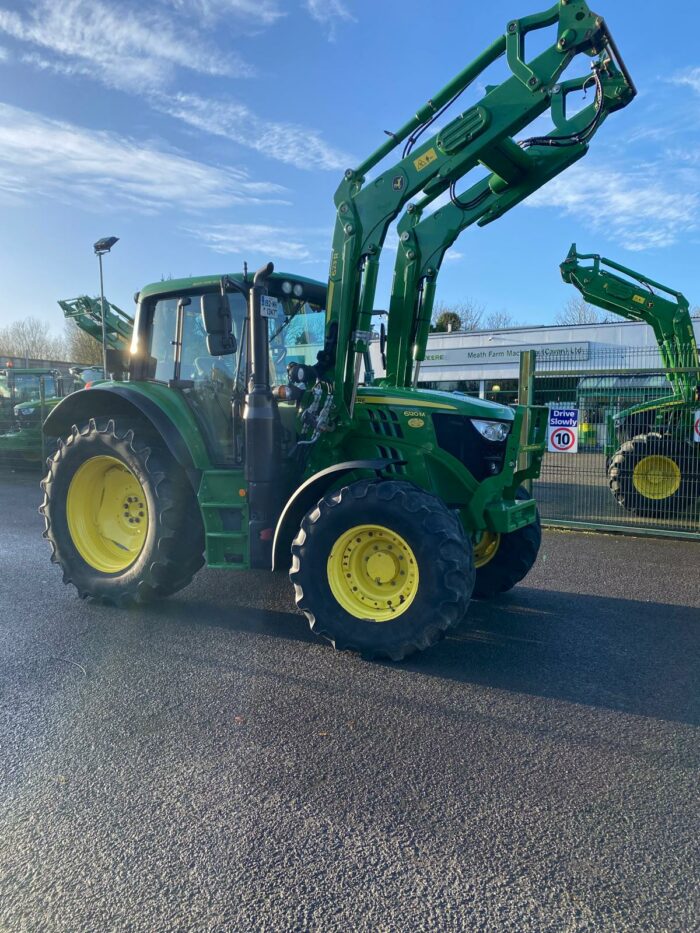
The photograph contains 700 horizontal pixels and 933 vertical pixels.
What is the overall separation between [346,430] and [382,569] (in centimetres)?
106

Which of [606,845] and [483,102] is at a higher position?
[483,102]

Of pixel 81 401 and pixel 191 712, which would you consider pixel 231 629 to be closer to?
pixel 191 712

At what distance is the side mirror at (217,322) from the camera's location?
15.0 feet

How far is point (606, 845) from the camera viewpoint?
2553 millimetres

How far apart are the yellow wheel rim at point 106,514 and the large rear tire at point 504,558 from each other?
9.02 ft

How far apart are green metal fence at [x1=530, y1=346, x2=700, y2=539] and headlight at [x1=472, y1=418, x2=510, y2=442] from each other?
13.8ft

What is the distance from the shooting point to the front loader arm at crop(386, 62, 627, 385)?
470 centimetres

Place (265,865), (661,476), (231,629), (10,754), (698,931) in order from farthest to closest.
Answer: (661,476), (231,629), (10,754), (265,865), (698,931)

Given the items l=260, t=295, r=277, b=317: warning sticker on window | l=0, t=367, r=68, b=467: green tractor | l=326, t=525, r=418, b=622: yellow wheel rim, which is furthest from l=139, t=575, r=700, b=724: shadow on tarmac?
l=0, t=367, r=68, b=467: green tractor

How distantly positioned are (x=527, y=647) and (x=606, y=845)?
2.04 m

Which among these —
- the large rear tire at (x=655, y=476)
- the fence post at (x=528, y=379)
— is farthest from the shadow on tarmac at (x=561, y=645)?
the large rear tire at (x=655, y=476)

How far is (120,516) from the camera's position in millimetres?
5891

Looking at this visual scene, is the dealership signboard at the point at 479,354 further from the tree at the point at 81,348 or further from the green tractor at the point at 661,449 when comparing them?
the tree at the point at 81,348

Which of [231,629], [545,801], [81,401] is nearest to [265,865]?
[545,801]
